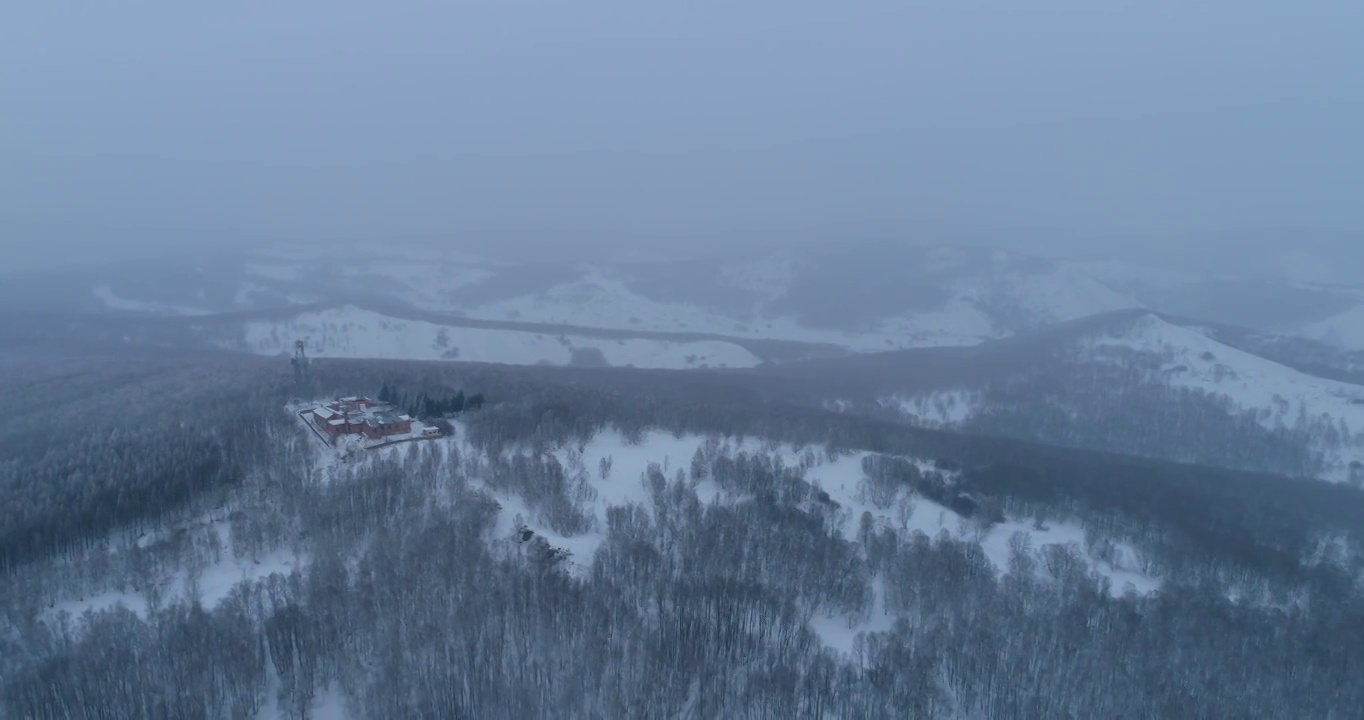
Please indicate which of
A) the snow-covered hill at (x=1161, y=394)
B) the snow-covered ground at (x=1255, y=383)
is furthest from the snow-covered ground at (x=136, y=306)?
the snow-covered ground at (x=1255, y=383)

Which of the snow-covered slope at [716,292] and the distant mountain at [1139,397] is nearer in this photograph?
the distant mountain at [1139,397]

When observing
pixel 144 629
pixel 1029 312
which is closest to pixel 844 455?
pixel 144 629

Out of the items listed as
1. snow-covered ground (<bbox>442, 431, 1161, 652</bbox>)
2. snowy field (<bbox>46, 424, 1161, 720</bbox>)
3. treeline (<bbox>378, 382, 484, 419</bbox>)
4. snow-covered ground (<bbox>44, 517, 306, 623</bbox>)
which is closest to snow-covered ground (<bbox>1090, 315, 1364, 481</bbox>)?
snow-covered ground (<bbox>442, 431, 1161, 652</bbox>)

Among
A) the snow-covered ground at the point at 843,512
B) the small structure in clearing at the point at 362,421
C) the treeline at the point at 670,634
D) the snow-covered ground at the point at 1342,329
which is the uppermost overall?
the snow-covered ground at the point at 1342,329

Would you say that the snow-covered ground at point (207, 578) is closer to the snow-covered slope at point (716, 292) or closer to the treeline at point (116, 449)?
the treeline at point (116, 449)

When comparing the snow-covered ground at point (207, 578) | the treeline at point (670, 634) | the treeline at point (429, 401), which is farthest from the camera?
the treeline at point (429, 401)

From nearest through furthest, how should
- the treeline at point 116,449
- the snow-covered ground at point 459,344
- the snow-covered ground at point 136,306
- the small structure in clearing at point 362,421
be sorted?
the treeline at point 116,449, the small structure in clearing at point 362,421, the snow-covered ground at point 459,344, the snow-covered ground at point 136,306

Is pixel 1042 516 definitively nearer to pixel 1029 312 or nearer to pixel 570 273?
pixel 1029 312
